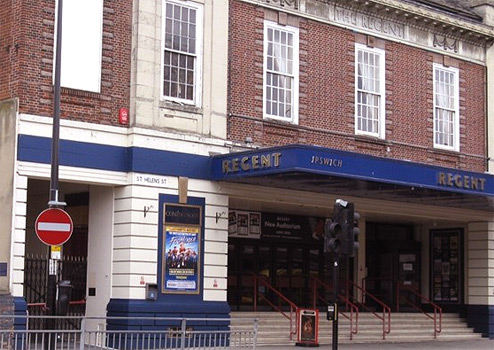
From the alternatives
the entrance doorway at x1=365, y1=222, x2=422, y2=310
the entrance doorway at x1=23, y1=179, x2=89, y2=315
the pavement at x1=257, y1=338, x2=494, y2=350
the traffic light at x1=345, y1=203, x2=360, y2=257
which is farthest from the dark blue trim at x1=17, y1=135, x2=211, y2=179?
the entrance doorway at x1=365, y1=222, x2=422, y2=310

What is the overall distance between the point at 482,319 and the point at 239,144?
1164 centimetres

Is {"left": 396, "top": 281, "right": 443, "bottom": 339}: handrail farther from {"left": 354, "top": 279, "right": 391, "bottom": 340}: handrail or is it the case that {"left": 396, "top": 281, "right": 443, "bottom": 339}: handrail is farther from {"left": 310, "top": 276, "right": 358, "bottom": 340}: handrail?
{"left": 310, "top": 276, "right": 358, "bottom": 340}: handrail

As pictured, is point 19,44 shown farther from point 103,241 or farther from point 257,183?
point 257,183

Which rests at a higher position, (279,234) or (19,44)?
(19,44)

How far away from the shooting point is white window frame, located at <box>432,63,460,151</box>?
30.5 metres

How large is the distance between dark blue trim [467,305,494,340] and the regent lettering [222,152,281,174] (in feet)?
39.5

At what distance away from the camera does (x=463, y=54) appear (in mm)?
31531

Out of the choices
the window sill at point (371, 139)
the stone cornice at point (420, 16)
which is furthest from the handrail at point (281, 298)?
the stone cornice at point (420, 16)

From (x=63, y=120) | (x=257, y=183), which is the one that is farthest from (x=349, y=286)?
(x=63, y=120)

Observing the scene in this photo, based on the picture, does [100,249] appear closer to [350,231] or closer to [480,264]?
[350,231]

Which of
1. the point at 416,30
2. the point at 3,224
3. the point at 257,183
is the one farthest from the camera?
the point at 416,30

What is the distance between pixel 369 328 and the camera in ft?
95.1

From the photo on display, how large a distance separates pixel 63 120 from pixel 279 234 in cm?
1029

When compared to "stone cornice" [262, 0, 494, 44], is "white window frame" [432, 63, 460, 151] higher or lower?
lower
